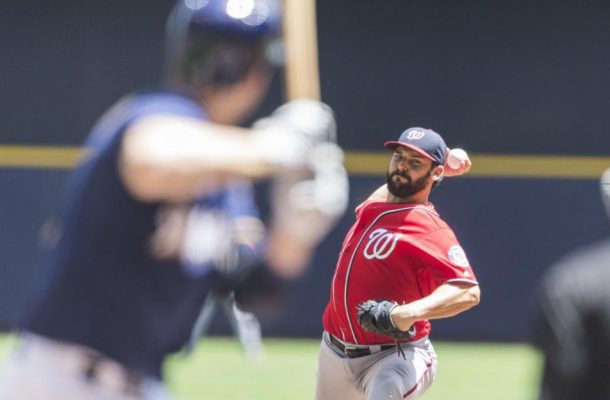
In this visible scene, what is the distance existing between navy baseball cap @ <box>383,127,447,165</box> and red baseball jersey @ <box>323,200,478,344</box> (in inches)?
10.3

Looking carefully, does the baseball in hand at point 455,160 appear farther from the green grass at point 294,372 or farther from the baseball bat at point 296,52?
the baseball bat at point 296,52

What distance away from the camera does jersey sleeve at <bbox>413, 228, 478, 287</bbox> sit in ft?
19.2

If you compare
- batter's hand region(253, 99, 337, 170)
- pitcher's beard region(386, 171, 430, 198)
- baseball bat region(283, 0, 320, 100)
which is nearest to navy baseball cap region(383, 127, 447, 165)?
pitcher's beard region(386, 171, 430, 198)

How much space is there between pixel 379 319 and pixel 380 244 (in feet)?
1.70

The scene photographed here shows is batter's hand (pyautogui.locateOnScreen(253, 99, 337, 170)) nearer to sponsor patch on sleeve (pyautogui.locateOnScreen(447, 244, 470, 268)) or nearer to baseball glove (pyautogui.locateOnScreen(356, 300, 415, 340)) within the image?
baseball glove (pyautogui.locateOnScreen(356, 300, 415, 340))

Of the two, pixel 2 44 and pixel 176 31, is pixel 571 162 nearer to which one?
pixel 2 44

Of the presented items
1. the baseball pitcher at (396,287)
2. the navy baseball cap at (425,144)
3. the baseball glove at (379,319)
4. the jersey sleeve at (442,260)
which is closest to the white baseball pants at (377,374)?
the baseball pitcher at (396,287)

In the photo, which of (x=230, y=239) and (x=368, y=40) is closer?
(x=230, y=239)

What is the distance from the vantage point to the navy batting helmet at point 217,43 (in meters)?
2.95

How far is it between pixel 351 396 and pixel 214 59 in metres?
3.34

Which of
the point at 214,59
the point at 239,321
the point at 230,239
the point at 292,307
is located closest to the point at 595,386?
the point at 230,239

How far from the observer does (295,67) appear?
3.19 meters

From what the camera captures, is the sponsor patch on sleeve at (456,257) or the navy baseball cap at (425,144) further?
the navy baseball cap at (425,144)

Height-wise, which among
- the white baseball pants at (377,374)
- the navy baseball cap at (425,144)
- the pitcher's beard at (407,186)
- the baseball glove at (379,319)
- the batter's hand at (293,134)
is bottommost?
the white baseball pants at (377,374)
